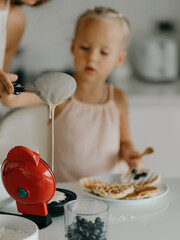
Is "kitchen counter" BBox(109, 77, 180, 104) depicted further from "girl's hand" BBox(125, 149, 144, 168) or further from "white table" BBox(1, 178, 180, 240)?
"white table" BBox(1, 178, 180, 240)

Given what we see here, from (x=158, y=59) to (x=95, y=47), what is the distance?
106 cm

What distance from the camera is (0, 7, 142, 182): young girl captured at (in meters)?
1.79

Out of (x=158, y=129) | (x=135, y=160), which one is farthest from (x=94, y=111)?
(x=158, y=129)

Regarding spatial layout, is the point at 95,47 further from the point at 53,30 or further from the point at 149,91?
the point at 53,30

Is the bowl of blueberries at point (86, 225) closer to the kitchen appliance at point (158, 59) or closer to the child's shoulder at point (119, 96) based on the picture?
the child's shoulder at point (119, 96)

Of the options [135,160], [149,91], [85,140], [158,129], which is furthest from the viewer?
[149,91]

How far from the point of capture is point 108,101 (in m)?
1.91

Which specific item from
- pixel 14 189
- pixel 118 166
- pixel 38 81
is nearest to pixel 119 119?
pixel 118 166

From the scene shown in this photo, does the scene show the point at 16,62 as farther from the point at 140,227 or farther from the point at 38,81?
the point at 140,227

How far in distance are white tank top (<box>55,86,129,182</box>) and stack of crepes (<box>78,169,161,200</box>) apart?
1.62 feet

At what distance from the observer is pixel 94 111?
188 cm

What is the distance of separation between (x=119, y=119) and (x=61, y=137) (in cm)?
27

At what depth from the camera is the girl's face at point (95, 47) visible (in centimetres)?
176

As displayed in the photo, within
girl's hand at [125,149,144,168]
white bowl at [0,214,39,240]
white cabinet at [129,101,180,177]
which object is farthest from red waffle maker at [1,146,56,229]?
white cabinet at [129,101,180,177]
